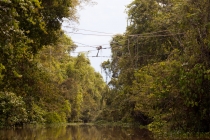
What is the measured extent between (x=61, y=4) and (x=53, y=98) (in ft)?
11.2

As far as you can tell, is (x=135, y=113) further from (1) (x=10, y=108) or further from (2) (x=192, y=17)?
(2) (x=192, y=17)

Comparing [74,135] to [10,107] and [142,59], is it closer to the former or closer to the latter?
[10,107]

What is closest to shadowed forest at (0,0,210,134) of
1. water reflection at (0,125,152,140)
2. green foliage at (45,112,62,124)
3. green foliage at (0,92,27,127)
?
green foliage at (0,92,27,127)

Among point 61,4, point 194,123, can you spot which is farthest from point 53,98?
point 194,123

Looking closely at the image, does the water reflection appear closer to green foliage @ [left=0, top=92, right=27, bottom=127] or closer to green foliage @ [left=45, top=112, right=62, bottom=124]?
green foliage @ [left=0, top=92, right=27, bottom=127]

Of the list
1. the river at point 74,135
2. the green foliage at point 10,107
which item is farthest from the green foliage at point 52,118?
the green foliage at point 10,107

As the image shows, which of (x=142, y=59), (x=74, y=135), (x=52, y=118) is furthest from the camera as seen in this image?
(x=52, y=118)

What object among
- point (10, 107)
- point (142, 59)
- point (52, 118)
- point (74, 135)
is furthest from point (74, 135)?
point (52, 118)

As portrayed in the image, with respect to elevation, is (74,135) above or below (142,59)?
below

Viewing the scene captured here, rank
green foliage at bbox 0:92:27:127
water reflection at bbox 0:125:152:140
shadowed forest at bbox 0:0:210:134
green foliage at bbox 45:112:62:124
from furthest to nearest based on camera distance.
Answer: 1. green foliage at bbox 45:112:62:124
2. green foliage at bbox 0:92:27:127
3. water reflection at bbox 0:125:152:140
4. shadowed forest at bbox 0:0:210:134

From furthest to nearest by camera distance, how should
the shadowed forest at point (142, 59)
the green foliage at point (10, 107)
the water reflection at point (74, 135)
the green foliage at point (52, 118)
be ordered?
the green foliage at point (52, 118)
the green foliage at point (10, 107)
the water reflection at point (74, 135)
the shadowed forest at point (142, 59)

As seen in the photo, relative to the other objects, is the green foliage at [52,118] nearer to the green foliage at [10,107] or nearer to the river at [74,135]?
the river at [74,135]

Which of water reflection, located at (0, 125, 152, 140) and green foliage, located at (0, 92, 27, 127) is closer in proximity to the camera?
water reflection, located at (0, 125, 152, 140)

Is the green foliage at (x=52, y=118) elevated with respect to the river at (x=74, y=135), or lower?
lower
